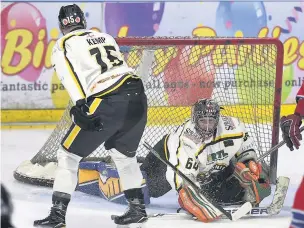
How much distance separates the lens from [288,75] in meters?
6.00

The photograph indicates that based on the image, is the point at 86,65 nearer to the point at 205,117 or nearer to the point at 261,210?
the point at 205,117

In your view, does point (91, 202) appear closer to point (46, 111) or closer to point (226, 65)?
point (226, 65)

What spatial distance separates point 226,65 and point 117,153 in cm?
173

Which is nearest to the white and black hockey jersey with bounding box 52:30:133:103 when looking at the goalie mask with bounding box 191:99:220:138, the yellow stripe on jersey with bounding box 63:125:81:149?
the yellow stripe on jersey with bounding box 63:125:81:149

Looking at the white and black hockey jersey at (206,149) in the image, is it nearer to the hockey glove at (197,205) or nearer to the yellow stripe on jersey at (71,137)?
the hockey glove at (197,205)

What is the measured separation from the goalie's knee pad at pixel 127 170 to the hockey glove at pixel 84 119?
0.64 ft

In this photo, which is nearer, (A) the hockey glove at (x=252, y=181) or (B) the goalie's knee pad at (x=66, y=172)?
(B) the goalie's knee pad at (x=66, y=172)

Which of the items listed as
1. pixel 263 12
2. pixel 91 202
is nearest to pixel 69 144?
pixel 91 202

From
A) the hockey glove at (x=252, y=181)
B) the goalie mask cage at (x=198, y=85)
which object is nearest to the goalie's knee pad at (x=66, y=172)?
the hockey glove at (x=252, y=181)

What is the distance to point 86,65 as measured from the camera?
3.36m

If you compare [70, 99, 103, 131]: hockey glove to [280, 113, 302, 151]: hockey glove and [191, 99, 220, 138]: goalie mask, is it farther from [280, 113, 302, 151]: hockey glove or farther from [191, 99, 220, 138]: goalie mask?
[280, 113, 302, 151]: hockey glove

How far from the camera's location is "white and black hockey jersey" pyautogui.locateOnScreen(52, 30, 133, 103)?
10.9 feet

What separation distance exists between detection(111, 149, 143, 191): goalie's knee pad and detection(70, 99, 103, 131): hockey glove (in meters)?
0.20

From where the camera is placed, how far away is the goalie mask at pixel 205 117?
12.3 feet
